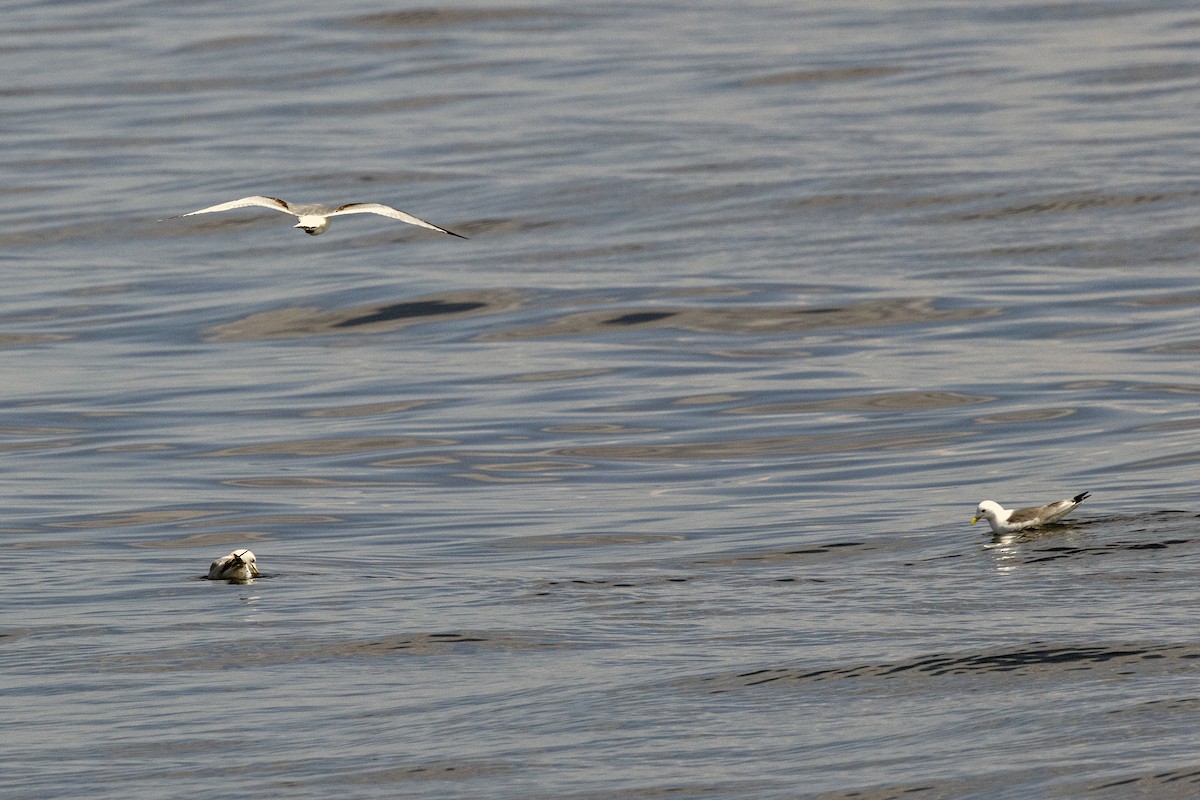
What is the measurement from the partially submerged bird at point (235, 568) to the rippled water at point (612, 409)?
0.28 ft

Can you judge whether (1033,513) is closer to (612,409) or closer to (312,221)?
(312,221)

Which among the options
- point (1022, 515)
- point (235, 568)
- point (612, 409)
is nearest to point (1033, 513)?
point (1022, 515)

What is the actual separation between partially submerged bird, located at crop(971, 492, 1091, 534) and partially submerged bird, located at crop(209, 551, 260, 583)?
4.21 metres

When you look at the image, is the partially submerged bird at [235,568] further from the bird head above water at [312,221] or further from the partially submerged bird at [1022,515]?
the partially submerged bird at [1022,515]

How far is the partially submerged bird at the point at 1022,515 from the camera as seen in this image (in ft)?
41.8

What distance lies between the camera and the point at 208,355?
2239cm

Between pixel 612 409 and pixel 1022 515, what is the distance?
6735mm

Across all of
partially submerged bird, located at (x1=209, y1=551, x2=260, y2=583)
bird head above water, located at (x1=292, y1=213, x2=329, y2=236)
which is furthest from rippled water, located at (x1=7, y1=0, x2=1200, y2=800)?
bird head above water, located at (x1=292, y1=213, x2=329, y2=236)

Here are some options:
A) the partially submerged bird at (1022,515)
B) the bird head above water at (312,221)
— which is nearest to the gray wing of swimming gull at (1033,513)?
the partially submerged bird at (1022,515)

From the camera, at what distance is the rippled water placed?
30.7ft

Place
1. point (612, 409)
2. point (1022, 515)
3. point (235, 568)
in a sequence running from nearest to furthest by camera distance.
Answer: point (235, 568)
point (1022, 515)
point (612, 409)

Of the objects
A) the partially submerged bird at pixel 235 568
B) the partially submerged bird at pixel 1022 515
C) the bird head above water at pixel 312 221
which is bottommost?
the partially submerged bird at pixel 1022 515

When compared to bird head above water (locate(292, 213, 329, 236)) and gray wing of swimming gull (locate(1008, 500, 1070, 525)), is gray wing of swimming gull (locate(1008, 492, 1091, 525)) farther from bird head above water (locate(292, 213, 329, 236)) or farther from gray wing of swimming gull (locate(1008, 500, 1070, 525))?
bird head above water (locate(292, 213, 329, 236))

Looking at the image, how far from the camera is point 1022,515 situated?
41.9 feet
